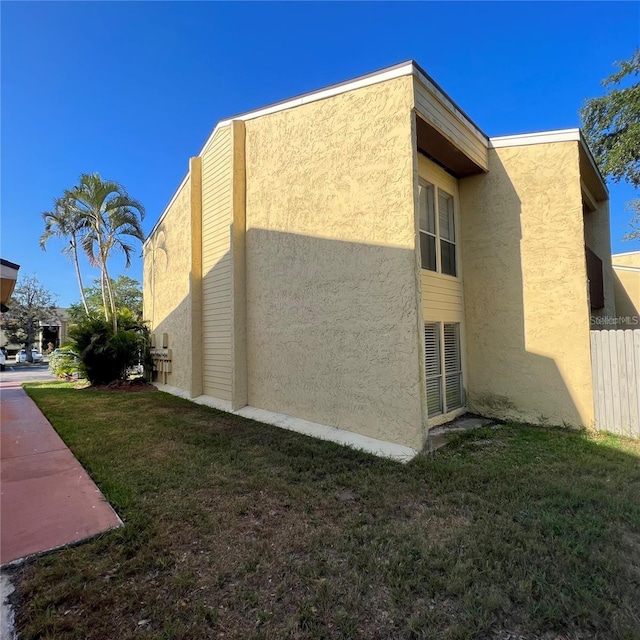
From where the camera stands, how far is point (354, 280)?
245 inches

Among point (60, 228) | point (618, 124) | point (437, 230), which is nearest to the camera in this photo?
point (437, 230)

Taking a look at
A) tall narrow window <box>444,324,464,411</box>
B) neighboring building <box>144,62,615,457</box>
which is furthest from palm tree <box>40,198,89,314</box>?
tall narrow window <box>444,324,464,411</box>

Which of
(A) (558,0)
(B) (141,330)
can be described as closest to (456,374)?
(A) (558,0)

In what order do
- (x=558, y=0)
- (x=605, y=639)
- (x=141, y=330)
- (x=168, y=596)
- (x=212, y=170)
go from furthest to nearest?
(x=141, y=330) < (x=212, y=170) < (x=558, y=0) < (x=168, y=596) < (x=605, y=639)

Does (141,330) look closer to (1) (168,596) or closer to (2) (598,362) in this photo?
(1) (168,596)

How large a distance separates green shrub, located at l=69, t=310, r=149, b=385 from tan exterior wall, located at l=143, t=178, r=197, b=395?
1136 millimetres

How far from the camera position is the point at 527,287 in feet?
23.3

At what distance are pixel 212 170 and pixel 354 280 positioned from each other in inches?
243

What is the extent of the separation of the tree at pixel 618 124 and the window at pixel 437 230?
28.5 ft

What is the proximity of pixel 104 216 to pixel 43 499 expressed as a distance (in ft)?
43.0

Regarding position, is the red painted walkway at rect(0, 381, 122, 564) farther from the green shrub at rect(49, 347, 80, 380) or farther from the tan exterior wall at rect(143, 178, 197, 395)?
the green shrub at rect(49, 347, 80, 380)

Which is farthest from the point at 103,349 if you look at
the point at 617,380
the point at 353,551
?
the point at 617,380

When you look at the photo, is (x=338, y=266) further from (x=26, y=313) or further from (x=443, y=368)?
(x=26, y=313)

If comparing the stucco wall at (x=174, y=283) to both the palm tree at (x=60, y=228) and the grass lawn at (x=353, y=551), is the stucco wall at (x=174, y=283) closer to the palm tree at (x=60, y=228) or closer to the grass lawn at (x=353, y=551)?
the palm tree at (x=60, y=228)
